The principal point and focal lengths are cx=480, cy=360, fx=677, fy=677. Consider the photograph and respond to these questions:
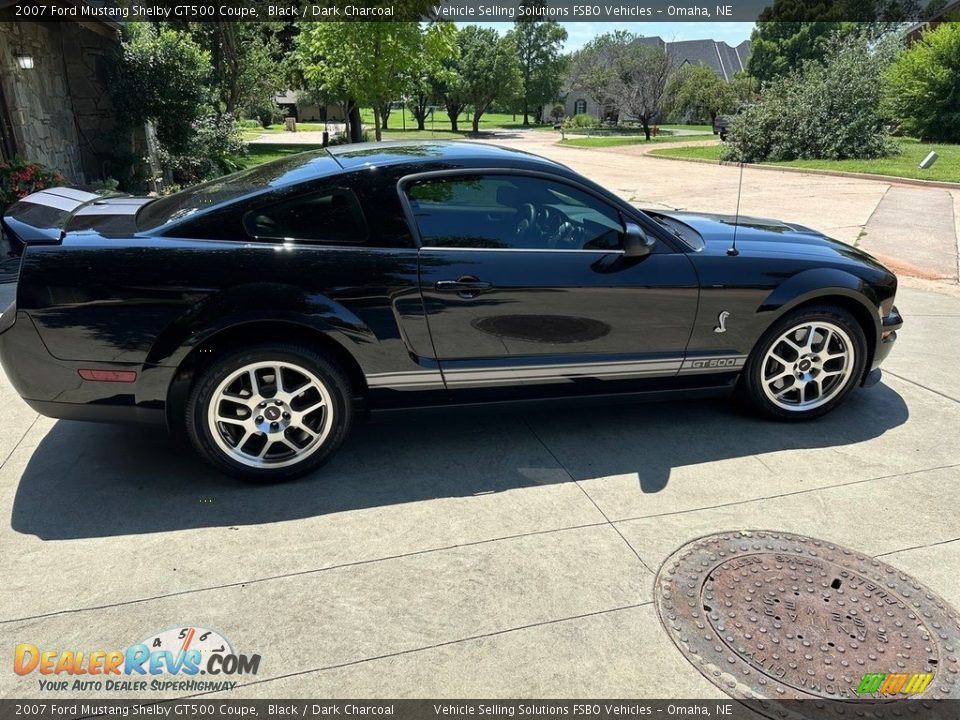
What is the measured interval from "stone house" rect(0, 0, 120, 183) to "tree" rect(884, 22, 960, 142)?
82.6 ft

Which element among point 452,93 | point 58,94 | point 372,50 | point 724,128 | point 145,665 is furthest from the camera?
point 452,93

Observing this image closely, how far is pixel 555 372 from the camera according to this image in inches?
139

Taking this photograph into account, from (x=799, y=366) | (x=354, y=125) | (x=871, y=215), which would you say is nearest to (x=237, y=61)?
(x=354, y=125)

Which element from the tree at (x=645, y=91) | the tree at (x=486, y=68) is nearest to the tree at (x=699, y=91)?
the tree at (x=645, y=91)

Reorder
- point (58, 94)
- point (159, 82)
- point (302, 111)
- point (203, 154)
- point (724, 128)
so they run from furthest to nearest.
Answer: point (302, 111)
point (724, 128)
point (203, 154)
point (159, 82)
point (58, 94)

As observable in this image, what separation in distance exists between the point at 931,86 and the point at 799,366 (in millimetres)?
27939

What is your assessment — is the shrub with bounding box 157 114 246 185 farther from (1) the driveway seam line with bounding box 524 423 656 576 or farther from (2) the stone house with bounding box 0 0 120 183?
(1) the driveway seam line with bounding box 524 423 656 576

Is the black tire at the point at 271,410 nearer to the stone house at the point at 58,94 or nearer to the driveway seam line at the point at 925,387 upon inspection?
the driveway seam line at the point at 925,387

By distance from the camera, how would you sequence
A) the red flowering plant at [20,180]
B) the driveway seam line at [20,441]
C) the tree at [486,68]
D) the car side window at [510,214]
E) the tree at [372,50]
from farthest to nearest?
the tree at [486,68] → the tree at [372,50] → the red flowering plant at [20,180] → the driveway seam line at [20,441] → the car side window at [510,214]

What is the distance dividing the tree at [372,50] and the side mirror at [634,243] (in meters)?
13.2

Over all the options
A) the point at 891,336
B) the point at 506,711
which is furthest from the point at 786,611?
the point at 891,336

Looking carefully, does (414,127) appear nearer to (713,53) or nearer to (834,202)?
(713,53)

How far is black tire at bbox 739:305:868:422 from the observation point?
381cm

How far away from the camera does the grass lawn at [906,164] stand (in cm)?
1681
